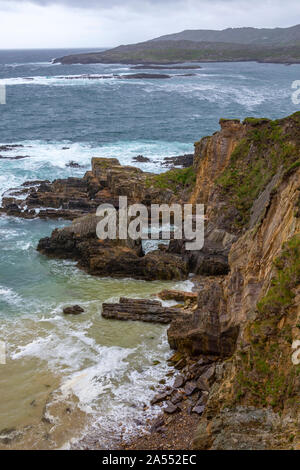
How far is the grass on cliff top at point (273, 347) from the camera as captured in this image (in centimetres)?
1166

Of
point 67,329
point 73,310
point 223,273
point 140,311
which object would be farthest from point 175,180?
point 67,329

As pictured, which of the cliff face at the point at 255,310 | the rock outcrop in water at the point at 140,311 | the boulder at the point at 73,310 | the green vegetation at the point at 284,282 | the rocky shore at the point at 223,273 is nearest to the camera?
the cliff face at the point at 255,310

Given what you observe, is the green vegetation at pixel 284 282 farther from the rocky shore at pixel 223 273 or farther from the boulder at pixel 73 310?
the boulder at pixel 73 310

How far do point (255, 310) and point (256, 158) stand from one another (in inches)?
742

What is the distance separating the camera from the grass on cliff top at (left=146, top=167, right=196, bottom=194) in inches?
1495

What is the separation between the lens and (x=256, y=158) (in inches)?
1182

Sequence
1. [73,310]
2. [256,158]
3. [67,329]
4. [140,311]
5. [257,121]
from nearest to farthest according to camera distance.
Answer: [67,329]
[140,311]
[73,310]
[256,158]
[257,121]

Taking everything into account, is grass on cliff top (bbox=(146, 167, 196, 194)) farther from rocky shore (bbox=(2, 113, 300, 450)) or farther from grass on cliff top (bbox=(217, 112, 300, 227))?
grass on cliff top (bbox=(217, 112, 300, 227))

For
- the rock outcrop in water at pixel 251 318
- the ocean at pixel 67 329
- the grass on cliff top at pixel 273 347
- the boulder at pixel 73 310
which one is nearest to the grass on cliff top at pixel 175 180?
the rock outcrop in water at pixel 251 318

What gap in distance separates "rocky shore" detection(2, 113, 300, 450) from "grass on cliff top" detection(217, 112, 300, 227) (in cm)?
9

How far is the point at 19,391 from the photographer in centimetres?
1728

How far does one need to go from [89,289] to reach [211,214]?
9591mm

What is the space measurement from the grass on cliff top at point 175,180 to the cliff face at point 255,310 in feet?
22.6

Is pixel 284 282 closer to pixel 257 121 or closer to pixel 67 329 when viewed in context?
pixel 67 329
